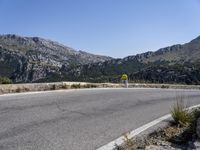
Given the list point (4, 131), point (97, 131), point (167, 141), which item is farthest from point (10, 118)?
point (167, 141)

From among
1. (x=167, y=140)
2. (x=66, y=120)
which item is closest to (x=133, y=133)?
(x=167, y=140)

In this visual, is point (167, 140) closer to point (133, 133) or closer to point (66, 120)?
point (133, 133)

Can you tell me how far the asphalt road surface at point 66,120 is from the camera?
6.46 metres

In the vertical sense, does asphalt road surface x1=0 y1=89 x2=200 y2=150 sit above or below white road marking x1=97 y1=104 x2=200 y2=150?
above

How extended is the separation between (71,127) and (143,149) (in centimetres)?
238

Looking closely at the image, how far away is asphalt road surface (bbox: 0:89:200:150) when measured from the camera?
255 inches

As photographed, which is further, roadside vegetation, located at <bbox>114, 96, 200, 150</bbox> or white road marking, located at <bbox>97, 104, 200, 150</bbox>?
white road marking, located at <bbox>97, 104, 200, 150</bbox>

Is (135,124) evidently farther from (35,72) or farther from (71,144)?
(35,72)

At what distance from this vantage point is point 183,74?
244 ft

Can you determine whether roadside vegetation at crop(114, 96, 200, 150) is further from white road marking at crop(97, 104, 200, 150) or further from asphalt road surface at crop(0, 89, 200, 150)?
asphalt road surface at crop(0, 89, 200, 150)

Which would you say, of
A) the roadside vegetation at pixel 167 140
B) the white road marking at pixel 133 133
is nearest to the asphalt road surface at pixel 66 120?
the white road marking at pixel 133 133

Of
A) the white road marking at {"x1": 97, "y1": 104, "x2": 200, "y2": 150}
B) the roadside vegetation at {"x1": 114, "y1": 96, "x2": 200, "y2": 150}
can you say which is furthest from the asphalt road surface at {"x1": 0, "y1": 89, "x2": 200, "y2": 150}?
the roadside vegetation at {"x1": 114, "y1": 96, "x2": 200, "y2": 150}

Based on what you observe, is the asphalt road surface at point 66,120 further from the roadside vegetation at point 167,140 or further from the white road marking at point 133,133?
the roadside vegetation at point 167,140

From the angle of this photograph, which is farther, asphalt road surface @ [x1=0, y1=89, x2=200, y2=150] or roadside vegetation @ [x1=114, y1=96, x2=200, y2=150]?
asphalt road surface @ [x1=0, y1=89, x2=200, y2=150]
